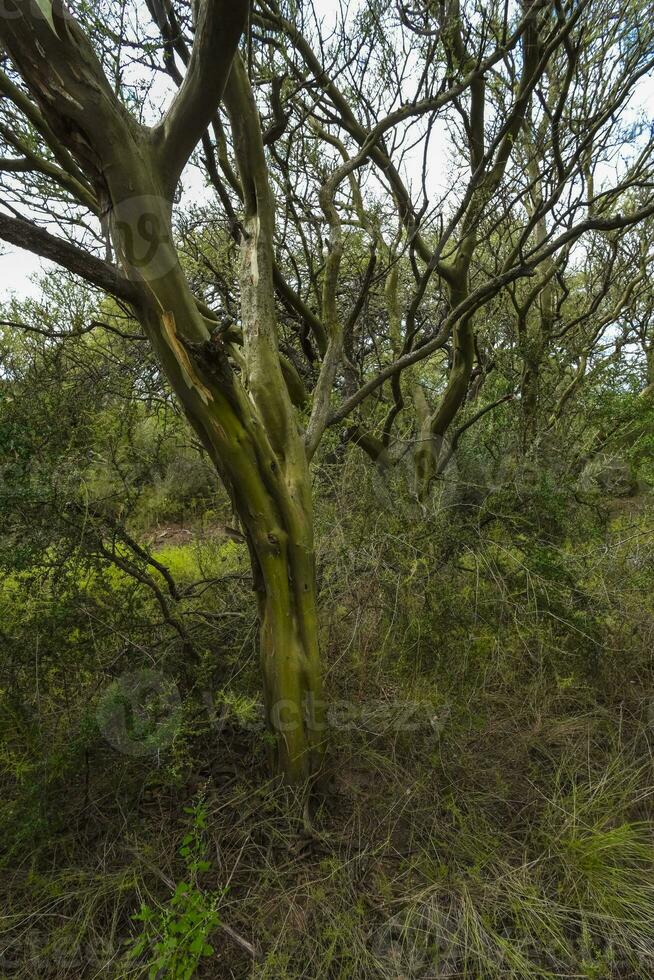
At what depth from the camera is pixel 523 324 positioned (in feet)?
14.5

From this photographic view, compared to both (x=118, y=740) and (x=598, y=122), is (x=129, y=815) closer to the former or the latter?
(x=118, y=740)

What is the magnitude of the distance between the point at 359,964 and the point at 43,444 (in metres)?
2.62

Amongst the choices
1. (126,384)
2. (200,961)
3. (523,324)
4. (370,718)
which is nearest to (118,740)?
(200,961)
